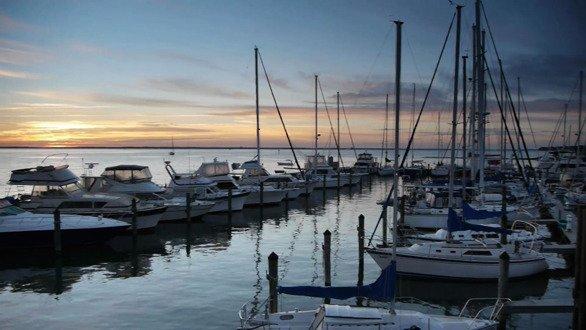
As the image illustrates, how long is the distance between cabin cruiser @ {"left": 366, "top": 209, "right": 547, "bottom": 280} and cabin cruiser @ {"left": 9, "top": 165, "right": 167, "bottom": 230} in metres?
16.9

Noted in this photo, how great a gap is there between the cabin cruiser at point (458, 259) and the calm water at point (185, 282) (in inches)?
21.2

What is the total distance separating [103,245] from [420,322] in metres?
21.2

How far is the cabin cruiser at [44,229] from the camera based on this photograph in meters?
24.6

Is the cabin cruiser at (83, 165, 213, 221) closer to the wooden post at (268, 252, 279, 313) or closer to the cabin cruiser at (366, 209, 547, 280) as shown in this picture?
the cabin cruiser at (366, 209, 547, 280)

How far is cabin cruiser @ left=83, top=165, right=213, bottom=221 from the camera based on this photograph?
110 ft

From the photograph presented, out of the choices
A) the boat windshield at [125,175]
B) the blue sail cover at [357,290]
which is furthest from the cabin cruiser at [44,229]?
the blue sail cover at [357,290]

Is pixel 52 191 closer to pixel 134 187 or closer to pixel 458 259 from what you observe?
pixel 134 187

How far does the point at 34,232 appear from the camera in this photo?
24734 mm

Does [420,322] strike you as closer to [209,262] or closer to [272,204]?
[209,262]

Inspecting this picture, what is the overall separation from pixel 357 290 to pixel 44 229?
1939 cm

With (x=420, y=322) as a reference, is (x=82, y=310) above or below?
below

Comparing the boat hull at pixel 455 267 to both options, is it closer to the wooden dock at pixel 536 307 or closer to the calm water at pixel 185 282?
the calm water at pixel 185 282

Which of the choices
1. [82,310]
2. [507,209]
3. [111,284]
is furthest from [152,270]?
[507,209]

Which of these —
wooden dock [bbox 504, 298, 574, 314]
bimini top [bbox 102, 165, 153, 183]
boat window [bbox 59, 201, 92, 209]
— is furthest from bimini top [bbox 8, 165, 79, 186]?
wooden dock [bbox 504, 298, 574, 314]
